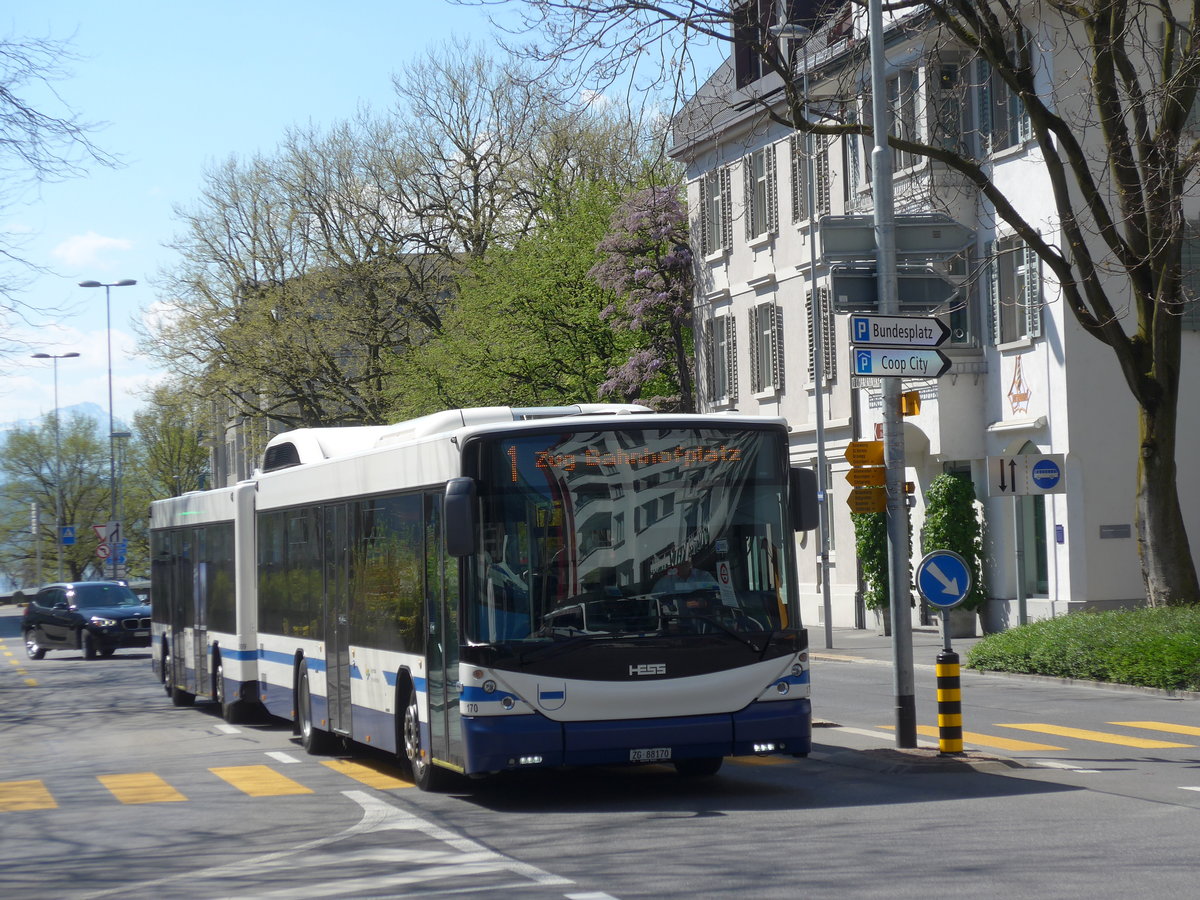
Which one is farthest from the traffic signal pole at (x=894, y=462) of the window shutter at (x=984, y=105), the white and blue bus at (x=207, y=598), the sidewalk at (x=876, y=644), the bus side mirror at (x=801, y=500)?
the window shutter at (x=984, y=105)

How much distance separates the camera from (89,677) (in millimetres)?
34031

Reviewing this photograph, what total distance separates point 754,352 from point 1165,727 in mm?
25984

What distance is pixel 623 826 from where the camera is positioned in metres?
11.3

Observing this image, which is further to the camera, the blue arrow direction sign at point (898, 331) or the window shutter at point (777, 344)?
the window shutter at point (777, 344)

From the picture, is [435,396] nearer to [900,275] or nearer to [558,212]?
[558,212]

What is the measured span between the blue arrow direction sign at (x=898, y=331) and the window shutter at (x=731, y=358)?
93.9 ft

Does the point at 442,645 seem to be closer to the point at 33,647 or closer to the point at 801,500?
the point at 801,500

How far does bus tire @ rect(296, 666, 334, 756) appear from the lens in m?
17.3

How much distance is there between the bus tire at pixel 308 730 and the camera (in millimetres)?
17328

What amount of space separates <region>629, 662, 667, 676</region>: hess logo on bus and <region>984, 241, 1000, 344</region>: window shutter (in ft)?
70.4

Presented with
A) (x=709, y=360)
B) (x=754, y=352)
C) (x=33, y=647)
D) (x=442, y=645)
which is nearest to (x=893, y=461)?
(x=442, y=645)

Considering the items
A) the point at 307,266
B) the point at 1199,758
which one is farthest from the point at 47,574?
the point at 1199,758

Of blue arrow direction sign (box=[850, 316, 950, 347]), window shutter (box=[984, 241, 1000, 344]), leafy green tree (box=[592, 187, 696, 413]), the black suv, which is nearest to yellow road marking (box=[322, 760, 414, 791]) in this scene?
blue arrow direction sign (box=[850, 316, 950, 347])

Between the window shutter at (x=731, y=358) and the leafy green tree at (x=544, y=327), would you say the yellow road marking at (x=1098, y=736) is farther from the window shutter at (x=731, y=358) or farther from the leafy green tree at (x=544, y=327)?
the leafy green tree at (x=544, y=327)
